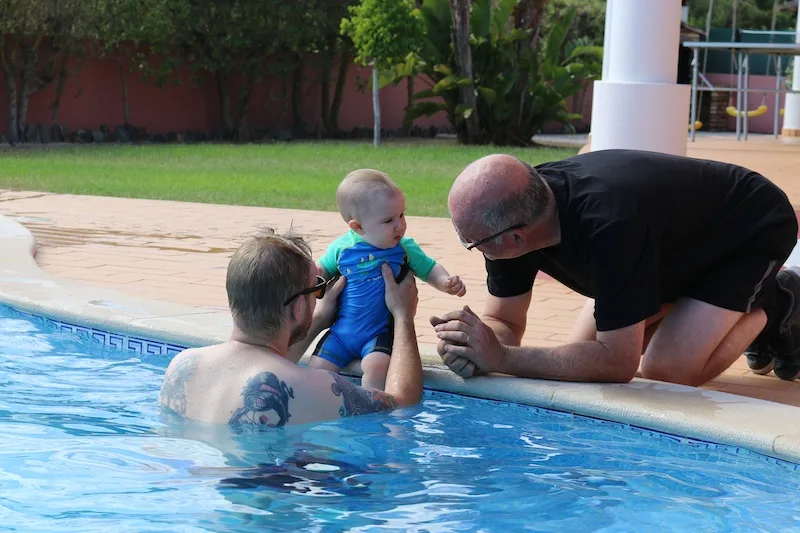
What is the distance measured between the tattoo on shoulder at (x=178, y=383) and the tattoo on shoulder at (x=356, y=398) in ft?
1.56

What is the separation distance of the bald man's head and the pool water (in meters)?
0.74

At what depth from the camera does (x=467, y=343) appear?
13.0 feet

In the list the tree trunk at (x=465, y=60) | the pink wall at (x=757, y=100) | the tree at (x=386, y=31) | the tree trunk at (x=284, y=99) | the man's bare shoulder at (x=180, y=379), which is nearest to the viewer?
the man's bare shoulder at (x=180, y=379)

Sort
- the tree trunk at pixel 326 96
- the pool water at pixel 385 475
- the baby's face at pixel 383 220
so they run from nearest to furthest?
1. the pool water at pixel 385 475
2. the baby's face at pixel 383 220
3. the tree trunk at pixel 326 96

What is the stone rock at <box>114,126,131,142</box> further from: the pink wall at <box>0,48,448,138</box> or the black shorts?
the black shorts

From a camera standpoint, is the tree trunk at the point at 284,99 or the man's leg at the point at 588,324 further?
the tree trunk at the point at 284,99

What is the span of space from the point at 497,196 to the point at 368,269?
0.82 m

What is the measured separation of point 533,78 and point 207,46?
884cm

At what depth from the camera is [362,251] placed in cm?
426

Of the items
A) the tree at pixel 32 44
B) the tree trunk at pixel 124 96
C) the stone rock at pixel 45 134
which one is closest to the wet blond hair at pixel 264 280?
the tree at pixel 32 44

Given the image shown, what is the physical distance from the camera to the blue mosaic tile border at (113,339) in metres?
4.91

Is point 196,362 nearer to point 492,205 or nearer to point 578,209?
point 492,205

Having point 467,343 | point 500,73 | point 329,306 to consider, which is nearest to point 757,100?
point 500,73

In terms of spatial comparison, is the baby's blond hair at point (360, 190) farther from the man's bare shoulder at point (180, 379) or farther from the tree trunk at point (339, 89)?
the tree trunk at point (339, 89)
